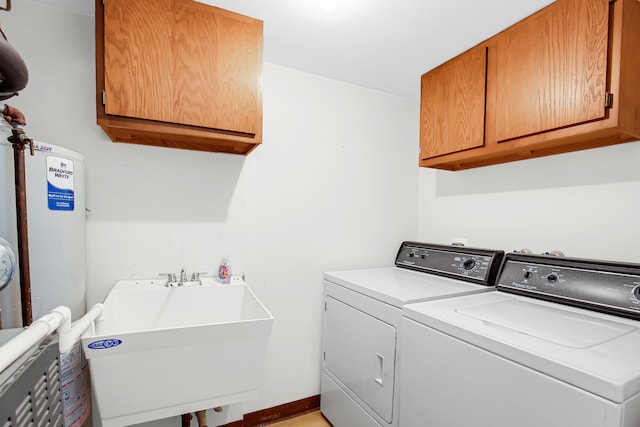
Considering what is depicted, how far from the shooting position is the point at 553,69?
1316 mm

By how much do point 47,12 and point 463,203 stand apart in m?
2.73

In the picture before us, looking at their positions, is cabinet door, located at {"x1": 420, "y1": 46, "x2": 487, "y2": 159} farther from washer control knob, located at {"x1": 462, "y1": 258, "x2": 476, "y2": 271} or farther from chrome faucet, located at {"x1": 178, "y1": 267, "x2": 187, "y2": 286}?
chrome faucet, located at {"x1": 178, "y1": 267, "x2": 187, "y2": 286}

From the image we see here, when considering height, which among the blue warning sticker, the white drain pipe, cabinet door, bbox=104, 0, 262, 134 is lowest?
the blue warning sticker

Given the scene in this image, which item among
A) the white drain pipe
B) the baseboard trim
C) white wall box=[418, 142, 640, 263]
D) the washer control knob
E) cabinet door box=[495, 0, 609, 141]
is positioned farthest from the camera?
the baseboard trim

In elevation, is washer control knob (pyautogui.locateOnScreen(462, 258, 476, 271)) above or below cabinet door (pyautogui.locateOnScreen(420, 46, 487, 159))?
below

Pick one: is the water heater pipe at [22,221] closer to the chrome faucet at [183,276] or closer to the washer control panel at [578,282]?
the chrome faucet at [183,276]

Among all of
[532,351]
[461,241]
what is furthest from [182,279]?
[461,241]

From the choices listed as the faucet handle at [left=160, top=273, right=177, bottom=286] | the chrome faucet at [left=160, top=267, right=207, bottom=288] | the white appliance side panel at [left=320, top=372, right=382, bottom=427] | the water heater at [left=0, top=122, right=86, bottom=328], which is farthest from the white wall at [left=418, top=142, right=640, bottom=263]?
the water heater at [left=0, top=122, right=86, bottom=328]

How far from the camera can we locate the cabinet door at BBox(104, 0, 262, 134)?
4.06 feet

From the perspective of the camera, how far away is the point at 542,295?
1352mm

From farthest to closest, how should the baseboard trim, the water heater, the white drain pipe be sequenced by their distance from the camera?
the baseboard trim → the water heater → the white drain pipe

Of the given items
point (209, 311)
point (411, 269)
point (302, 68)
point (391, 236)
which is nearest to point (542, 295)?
point (411, 269)

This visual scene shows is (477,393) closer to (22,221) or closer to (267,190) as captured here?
(267,190)

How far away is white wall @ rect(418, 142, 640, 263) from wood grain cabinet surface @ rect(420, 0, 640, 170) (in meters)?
0.10
